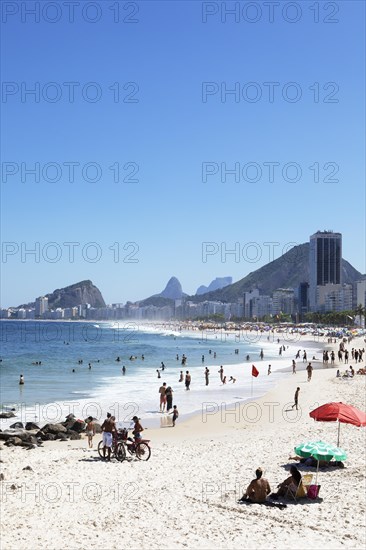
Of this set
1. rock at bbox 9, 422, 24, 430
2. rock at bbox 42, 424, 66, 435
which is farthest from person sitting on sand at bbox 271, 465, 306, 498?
rock at bbox 9, 422, 24, 430

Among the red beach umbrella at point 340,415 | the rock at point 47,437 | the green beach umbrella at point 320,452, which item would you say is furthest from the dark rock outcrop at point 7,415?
the red beach umbrella at point 340,415

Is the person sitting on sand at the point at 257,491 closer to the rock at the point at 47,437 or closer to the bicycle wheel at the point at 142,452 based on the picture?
the bicycle wheel at the point at 142,452

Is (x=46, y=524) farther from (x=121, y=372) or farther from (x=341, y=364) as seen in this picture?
(x=341, y=364)

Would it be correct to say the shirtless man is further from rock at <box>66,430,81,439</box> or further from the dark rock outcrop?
the dark rock outcrop

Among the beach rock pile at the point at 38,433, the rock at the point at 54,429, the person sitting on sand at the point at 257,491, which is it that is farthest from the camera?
the rock at the point at 54,429

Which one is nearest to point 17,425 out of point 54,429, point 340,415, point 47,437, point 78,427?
point 54,429

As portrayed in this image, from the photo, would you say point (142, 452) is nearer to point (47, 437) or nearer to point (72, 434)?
point (72, 434)
